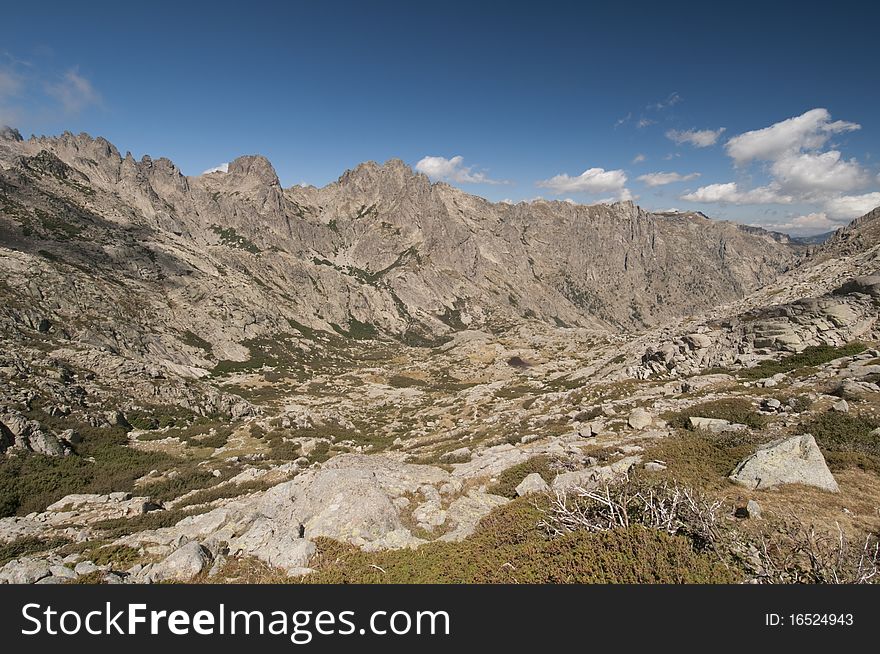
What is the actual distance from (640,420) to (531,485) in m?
12.7

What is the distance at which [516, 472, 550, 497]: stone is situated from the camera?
17708 mm

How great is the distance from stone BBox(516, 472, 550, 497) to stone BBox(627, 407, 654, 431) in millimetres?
11312

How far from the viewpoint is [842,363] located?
96.2ft

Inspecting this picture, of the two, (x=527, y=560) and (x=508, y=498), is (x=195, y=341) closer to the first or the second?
(x=508, y=498)

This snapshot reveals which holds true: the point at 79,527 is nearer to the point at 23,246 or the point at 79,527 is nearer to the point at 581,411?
the point at 581,411

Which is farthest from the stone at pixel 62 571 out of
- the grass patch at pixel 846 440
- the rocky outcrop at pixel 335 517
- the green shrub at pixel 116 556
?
the grass patch at pixel 846 440

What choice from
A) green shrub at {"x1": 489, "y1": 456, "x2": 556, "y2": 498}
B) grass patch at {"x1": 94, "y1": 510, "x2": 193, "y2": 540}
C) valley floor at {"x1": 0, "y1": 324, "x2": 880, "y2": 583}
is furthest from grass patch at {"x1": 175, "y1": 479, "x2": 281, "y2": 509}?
green shrub at {"x1": 489, "y1": 456, "x2": 556, "y2": 498}

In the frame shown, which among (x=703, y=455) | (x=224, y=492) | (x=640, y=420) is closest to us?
(x=703, y=455)

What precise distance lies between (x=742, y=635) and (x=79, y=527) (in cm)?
3101

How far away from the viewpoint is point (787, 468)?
14.0 metres

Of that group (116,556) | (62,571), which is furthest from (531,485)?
(62,571)

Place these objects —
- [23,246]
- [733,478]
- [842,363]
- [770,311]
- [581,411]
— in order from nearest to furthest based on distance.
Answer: [733,478] → [842,363] → [581,411] → [770,311] → [23,246]

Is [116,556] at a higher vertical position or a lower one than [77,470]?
higher

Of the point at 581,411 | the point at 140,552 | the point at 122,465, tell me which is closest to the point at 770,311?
the point at 581,411
